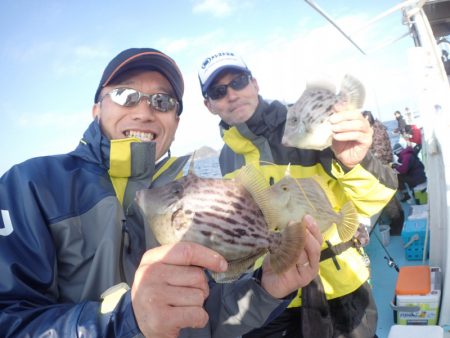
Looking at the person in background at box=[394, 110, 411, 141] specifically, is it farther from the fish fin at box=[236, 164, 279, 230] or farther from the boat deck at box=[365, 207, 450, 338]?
the fish fin at box=[236, 164, 279, 230]

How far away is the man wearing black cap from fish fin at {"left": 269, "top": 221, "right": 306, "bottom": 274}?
173 millimetres

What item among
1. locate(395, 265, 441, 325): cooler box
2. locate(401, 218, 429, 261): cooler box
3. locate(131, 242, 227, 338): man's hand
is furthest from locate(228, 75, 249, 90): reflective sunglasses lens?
locate(401, 218, 429, 261): cooler box

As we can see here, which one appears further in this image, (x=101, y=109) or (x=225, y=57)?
(x=225, y=57)

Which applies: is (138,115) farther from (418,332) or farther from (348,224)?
(418,332)

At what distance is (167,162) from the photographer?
2418mm

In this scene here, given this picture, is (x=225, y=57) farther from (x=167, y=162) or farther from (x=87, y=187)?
(x=87, y=187)

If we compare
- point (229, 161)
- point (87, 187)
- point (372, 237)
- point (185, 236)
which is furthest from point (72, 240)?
point (372, 237)

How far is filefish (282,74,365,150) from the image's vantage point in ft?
7.98

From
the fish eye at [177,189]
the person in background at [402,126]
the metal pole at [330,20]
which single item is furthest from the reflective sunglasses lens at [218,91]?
the person in background at [402,126]

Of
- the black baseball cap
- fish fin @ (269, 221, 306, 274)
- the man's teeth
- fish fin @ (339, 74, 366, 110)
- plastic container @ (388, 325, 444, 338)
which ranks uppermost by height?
the black baseball cap

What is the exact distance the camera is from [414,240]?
5855mm

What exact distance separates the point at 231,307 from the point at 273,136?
1.78m

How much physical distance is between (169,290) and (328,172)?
2.17m

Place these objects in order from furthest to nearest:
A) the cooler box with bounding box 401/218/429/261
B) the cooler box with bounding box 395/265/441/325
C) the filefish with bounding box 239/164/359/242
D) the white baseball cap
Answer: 1. the cooler box with bounding box 401/218/429/261
2. the cooler box with bounding box 395/265/441/325
3. the white baseball cap
4. the filefish with bounding box 239/164/359/242
